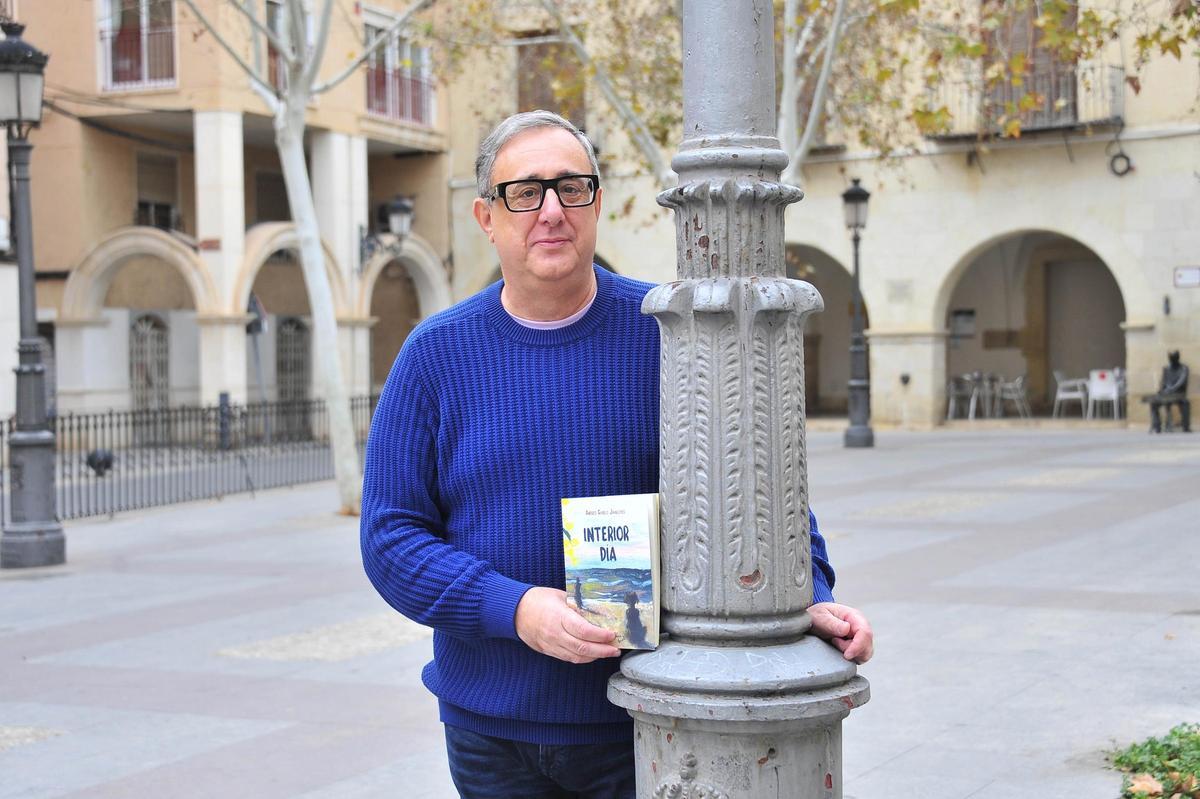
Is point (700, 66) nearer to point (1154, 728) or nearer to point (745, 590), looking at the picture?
point (745, 590)

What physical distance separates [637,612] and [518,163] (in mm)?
792

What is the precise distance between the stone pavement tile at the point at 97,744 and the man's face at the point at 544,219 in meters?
3.84

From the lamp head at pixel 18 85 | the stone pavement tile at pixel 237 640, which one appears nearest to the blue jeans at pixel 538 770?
the stone pavement tile at pixel 237 640

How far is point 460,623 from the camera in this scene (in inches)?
102

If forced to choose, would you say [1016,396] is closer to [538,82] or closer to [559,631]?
[538,82]

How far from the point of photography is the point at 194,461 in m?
21.3

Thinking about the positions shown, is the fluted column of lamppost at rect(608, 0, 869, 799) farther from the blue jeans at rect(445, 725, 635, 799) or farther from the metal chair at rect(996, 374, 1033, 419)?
the metal chair at rect(996, 374, 1033, 419)

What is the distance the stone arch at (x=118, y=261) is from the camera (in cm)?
2602

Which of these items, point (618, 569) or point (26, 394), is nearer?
point (618, 569)

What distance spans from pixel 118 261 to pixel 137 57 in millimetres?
3540

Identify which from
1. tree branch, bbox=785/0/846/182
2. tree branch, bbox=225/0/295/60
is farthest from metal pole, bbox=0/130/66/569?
tree branch, bbox=785/0/846/182

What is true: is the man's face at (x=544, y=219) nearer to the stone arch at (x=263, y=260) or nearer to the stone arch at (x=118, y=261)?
the stone arch at (x=263, y=260)

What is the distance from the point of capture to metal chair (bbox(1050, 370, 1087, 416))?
27.7m

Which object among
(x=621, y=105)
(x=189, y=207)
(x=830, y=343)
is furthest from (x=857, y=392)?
(x=189, y=207)
